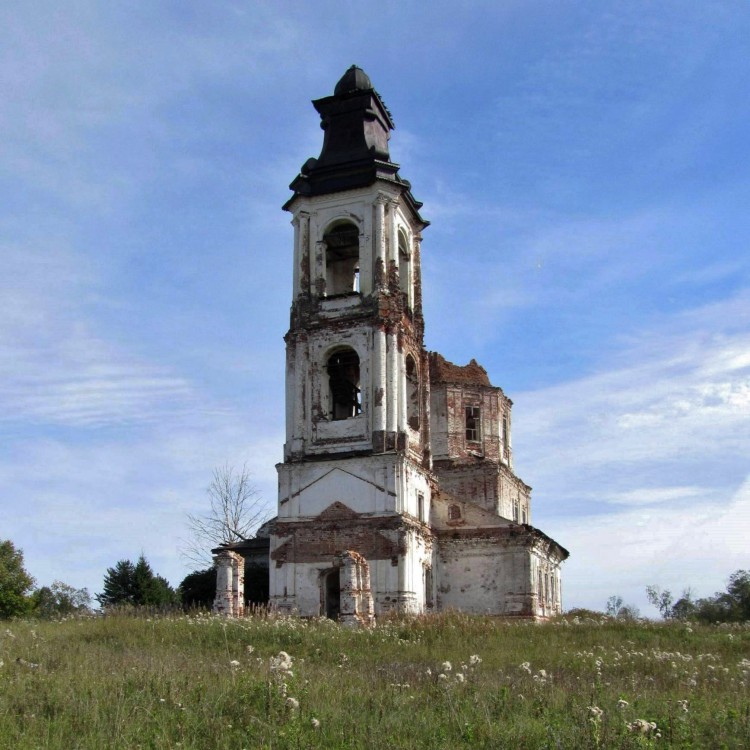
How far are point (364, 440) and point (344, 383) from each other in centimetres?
288

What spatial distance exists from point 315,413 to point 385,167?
8.73 meters

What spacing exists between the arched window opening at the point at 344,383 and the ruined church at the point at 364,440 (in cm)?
5

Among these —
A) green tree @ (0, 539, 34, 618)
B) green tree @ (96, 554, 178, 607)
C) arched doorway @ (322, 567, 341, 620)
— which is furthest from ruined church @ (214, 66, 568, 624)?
green tree @ (0, 539, 34, 618)

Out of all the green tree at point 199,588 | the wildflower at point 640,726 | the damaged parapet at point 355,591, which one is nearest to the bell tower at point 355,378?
the damaged parapet at point 355,591

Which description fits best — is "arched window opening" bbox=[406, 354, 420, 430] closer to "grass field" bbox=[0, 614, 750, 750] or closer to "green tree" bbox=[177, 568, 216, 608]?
"green tree" bbox=[177, 568, 216, 608]

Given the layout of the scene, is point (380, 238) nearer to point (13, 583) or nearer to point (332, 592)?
point (332, 592)

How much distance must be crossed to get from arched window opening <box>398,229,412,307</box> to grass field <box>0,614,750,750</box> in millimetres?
19100

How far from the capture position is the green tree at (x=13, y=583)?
125 feet

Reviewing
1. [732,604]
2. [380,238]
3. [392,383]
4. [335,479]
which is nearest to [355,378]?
[392,383]

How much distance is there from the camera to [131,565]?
120ft

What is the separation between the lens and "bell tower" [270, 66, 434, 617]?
26.0 m

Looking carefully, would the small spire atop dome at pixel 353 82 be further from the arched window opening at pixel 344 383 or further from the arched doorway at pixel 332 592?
the arched doorway at pixel 332 592

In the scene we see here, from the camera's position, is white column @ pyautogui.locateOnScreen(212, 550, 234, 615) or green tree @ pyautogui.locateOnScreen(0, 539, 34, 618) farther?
green tree @ pyautogui.locateOnScreen(0, 539, 34, 618)

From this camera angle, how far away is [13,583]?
39375 mm
